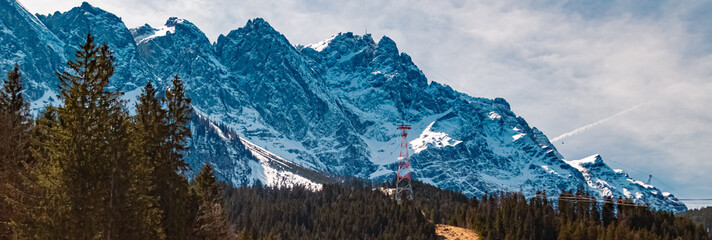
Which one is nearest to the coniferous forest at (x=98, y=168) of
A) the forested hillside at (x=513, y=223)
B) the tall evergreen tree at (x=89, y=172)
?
the tall evergreen tree at (x=89, y=172)

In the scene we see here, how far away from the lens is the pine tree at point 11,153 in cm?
3023

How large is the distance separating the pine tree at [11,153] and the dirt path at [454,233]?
135667mm

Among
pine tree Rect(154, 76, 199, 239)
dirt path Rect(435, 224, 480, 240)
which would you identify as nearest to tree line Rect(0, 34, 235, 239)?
pine tree Rect(154, 76, 199, 239)

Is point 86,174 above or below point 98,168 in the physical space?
below

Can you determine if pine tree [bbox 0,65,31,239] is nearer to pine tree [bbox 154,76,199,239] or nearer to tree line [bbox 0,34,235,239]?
tree line [bbox 0,34,235,239]

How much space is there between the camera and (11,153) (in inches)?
1529

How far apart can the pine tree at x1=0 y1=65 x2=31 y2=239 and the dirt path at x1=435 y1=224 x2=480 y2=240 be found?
135667 mm

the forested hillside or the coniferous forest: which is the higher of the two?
the forested hillside

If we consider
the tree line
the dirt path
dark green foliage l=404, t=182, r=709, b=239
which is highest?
dark green foliage l=404, t=182, r=709, b=239

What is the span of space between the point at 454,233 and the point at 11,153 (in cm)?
14766

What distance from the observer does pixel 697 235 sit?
188875 mm

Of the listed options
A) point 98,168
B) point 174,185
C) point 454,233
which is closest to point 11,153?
point 174,185

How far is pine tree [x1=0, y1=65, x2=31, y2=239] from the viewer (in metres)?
30.2

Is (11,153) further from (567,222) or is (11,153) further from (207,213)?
(567,222)
